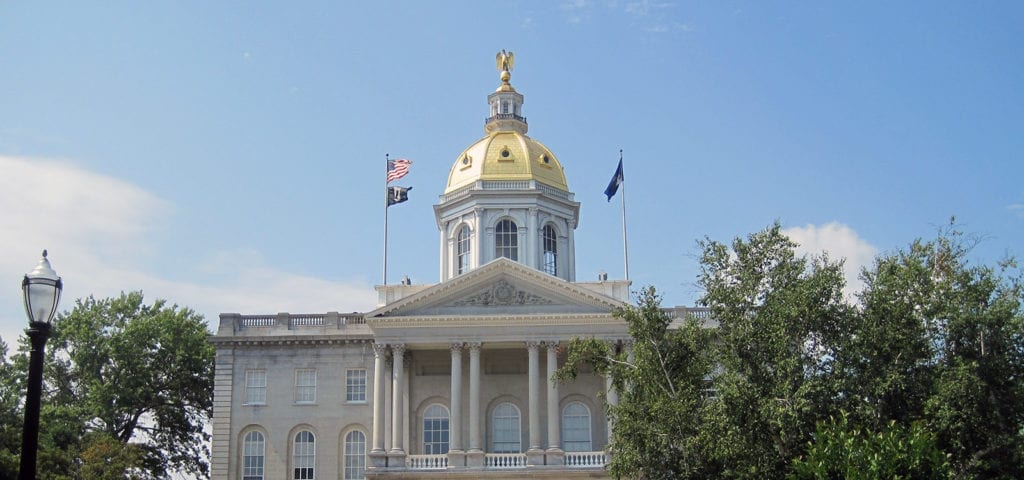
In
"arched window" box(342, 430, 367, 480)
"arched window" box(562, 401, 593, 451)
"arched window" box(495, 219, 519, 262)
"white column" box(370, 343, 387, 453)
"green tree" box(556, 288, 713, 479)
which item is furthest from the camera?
"arched window" box(495, 219, 519, 262)

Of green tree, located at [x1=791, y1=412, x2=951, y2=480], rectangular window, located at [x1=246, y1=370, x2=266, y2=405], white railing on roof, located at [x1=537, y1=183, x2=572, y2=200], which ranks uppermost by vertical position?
white railing on roof, located at [x1=537, y1=183, x2=572, y2=200]

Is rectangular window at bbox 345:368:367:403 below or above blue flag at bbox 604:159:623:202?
below

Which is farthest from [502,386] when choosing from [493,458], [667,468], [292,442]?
[667,468]

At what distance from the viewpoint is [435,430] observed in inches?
2121

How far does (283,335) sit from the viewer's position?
178 ft

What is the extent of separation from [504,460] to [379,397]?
6049 millimetres

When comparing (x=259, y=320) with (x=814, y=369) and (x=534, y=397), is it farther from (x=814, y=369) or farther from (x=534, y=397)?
(x=814, y=369)

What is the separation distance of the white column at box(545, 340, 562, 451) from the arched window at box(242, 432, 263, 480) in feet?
43.8

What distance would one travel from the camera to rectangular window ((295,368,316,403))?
5412 cm

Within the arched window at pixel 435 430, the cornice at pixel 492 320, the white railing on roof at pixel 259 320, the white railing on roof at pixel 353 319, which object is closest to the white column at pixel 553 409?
the cornice at pixel 492 320

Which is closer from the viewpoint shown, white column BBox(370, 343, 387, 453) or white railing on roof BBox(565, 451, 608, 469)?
white railing on roof BBox(565, 451, 608, 469)

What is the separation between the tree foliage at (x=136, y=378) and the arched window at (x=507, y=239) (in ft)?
53.7

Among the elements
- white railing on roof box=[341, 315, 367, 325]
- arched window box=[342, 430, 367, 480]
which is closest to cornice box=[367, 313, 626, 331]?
white railing on roof box=[341, 315, 367, 325]

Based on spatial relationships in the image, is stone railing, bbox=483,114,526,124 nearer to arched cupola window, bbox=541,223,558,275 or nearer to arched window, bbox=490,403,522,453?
arched cupola window, bbox=541,223,558,275
